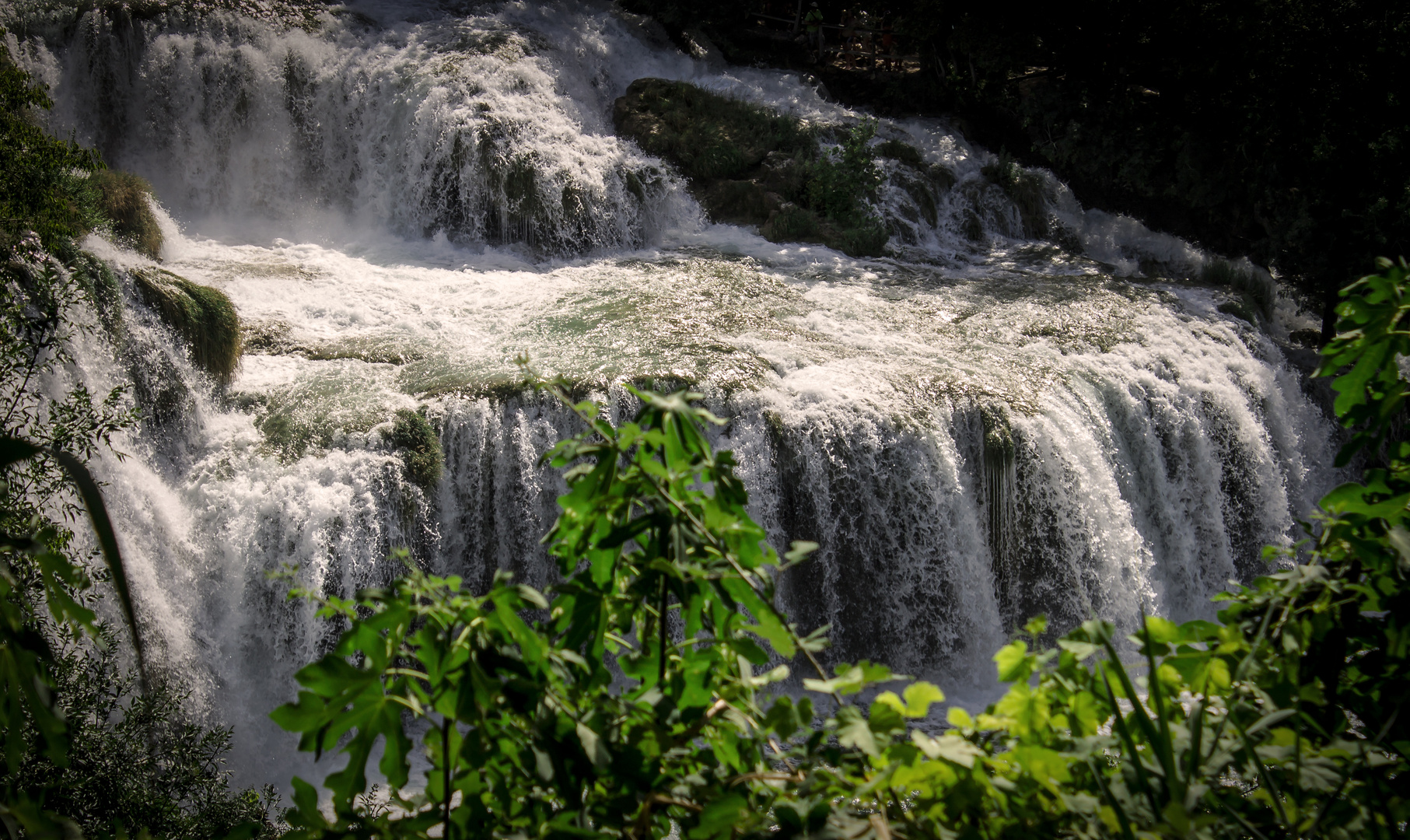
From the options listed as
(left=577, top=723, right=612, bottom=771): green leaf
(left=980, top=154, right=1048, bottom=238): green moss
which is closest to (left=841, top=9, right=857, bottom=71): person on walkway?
(left=980, top=154, right=1048, bottom=238): green moss

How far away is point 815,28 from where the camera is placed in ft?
62.0

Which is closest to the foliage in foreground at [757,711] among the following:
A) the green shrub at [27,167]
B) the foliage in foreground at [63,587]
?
the foliage in foreground at [63,587]

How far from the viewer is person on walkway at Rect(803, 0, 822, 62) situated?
737 inches

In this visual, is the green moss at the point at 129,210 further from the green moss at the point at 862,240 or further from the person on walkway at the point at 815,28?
the person on walkway at the point at 815,28

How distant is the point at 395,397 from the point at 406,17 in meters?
10.9

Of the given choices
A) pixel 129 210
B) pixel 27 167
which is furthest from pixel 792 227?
pixel 27 167

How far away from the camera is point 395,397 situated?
7.67 metres

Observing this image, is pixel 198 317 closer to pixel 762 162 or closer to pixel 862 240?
pixel 862 240

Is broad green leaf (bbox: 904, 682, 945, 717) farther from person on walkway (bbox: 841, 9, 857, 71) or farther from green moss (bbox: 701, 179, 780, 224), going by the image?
person on walkway (bbox: 841, 9, 857, 71)

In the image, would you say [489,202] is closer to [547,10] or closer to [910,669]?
[547,10]

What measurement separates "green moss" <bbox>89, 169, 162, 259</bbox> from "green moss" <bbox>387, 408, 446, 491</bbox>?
501cm

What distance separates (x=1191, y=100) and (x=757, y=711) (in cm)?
1614

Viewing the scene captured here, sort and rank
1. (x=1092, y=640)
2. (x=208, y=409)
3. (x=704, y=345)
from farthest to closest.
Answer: (x=704, y=345) → (x=208, y=409) → (x=1092, y=640)

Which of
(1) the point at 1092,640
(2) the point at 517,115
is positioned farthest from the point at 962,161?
(1) the point at 1092,640
